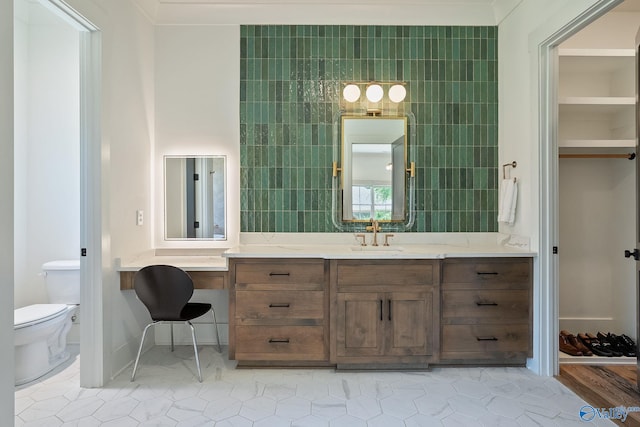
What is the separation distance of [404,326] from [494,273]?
27.9 inches

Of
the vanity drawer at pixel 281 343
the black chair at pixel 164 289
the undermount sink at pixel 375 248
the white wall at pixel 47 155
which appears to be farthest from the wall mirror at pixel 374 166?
the white wall at pixel 47 155

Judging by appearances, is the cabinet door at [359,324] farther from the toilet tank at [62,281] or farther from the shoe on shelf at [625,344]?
the toilet tank at [62,281]

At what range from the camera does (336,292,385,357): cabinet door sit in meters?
2.39

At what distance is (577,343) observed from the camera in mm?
2697

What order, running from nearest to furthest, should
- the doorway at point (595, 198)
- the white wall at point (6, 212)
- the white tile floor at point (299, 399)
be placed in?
the white wall at point (6, 212) → the white tile floor at point (299, 399) → the doorway at point (595, 198)

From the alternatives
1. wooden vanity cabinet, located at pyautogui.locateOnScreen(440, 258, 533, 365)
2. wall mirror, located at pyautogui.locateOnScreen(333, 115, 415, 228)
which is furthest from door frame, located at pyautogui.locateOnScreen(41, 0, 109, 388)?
wooden vanity cabinet, located at pyautogui.locateOnScreen(440, 258, 533, 365)

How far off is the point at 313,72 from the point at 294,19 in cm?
43

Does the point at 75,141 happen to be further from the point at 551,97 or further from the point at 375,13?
the point at 551,97

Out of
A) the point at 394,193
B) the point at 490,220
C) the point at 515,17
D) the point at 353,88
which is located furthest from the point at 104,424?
the point at 515,17

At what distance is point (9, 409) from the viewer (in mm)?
1419

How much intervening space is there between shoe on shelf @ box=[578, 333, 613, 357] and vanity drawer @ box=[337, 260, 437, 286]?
54.1 inches

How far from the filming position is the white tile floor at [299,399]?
188 centimetres

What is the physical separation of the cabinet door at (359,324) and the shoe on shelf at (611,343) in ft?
5.66

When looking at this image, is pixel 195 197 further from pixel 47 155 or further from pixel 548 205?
pixel 548 205
